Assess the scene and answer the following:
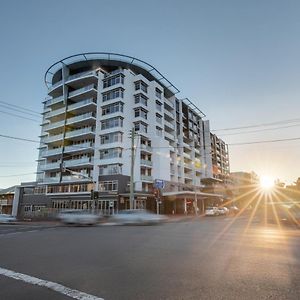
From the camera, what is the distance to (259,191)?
11531 cm

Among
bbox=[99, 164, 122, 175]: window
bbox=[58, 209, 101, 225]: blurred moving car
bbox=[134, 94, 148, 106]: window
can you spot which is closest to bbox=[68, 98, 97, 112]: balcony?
bbox=[134, 94, 148, 106]: window

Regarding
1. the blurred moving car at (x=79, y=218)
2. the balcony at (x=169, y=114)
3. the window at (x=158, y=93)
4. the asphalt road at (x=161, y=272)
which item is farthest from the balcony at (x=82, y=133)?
the asphalt road at (x=161, y=272)

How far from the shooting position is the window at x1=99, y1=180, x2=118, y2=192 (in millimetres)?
44375

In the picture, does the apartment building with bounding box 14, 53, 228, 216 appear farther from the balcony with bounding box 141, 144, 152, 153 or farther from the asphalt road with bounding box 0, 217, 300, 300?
the asphalt road with bounding box 0, 217, 300, 300

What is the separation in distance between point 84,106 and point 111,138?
936cm

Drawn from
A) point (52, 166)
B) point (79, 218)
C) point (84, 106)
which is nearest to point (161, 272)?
point (79, 218)

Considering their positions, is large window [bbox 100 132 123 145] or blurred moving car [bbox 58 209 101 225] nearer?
blurred moving car [bbox 58 209 101 225]

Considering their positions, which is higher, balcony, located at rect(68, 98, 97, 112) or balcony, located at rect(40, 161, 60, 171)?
balcony, located at rect(68, 98, 97, 112)

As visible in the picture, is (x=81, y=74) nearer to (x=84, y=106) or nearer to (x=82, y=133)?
(x=84, y=106)

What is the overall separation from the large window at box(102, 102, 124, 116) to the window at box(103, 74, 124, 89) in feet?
15.0

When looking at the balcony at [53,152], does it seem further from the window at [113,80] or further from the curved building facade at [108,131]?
the window at [113,80]

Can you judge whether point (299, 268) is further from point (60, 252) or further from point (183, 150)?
point (183, 150)

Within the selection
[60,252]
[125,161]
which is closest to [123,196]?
[125,161]

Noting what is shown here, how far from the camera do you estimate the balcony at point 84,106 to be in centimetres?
5138
